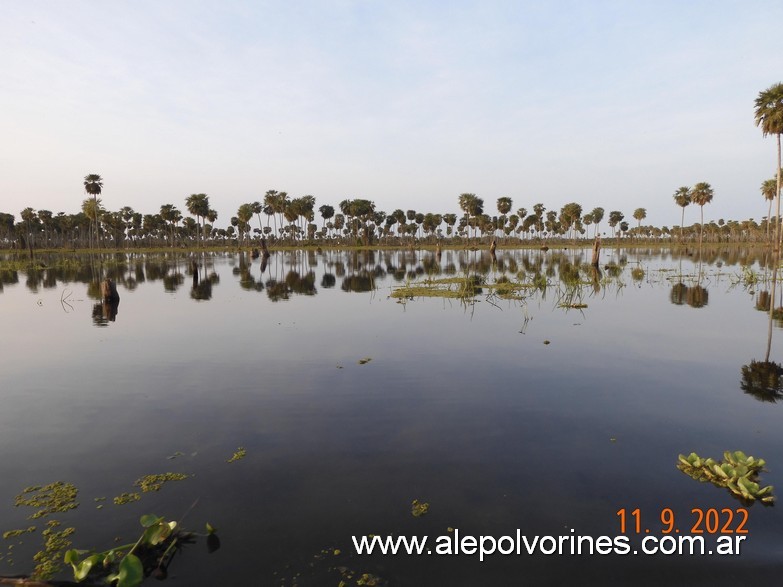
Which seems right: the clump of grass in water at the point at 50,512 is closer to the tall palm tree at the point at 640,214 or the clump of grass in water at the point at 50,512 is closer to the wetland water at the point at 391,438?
the wetland water at the point at 391,438

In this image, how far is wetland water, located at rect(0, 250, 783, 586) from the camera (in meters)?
5.02

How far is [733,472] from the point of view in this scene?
6262 mm

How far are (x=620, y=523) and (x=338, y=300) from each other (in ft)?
72.3

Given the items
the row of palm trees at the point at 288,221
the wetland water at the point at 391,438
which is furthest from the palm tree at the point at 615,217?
the wetland water at the point at 391,438

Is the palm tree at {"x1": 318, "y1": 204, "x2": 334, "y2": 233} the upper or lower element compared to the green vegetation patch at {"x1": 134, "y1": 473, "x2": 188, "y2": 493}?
upper

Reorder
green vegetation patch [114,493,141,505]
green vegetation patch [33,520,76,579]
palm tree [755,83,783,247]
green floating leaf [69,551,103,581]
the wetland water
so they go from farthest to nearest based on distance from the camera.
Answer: palm tree [755,83,783,247], green vegetation patch [114,493,141,505], the wetland water, green vegetation patch [33,520,76,579], green floating leaf [69,551,103,581]

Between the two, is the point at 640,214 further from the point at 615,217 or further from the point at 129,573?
the point at 129,573

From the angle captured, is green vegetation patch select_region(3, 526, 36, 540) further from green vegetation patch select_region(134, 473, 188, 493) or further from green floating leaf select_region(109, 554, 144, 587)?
green floating leaf select_region(109, 554, 144, 587)

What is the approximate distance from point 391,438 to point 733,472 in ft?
17.5

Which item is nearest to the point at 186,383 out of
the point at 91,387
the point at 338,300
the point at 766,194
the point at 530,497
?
the point at 91,387

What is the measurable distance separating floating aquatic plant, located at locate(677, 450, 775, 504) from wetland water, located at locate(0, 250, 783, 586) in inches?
6.5

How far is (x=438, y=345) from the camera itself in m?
15.2

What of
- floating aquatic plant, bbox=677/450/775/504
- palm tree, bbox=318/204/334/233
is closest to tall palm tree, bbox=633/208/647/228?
palm tree, bbox=318/204/334/233

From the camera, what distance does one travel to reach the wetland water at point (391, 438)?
5023 millimetres
